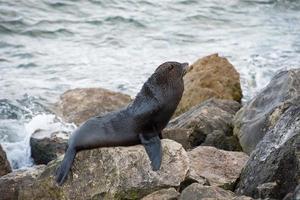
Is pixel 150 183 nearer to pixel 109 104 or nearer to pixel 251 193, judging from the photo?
pixel 251 193

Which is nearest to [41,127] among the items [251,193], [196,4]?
[251,193]

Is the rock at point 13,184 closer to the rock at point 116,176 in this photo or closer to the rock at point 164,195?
the rock at point 116,176

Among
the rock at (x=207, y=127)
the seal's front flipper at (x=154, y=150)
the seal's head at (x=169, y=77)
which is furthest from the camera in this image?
the rock at (x=207, y=127)

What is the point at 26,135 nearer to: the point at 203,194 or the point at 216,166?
the point at 216,166

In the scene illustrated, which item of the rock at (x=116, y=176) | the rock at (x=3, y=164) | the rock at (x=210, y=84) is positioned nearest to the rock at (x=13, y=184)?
the rock at (x=116, y=176)

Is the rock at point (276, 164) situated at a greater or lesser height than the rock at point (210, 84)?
greater

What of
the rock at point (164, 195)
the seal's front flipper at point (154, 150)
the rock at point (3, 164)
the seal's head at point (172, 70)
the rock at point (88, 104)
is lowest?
the rock at point (88, 104)

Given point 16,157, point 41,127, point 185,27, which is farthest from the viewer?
point 185,27

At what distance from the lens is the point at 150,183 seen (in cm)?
609

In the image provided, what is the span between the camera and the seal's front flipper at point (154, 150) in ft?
19.9

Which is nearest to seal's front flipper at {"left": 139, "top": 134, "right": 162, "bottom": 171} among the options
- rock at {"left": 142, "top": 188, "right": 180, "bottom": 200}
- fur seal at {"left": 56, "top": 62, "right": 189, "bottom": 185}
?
fur seal at {"left": 56, "top": 62, "right": 189, "bottom": 185}

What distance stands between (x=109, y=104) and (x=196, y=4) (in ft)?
34.9

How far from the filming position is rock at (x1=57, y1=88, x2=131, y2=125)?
1103 cm

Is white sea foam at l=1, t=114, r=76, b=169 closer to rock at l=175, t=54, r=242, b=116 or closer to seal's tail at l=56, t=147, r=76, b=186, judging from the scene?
rock at l=175, t=54, r=242, b=116
